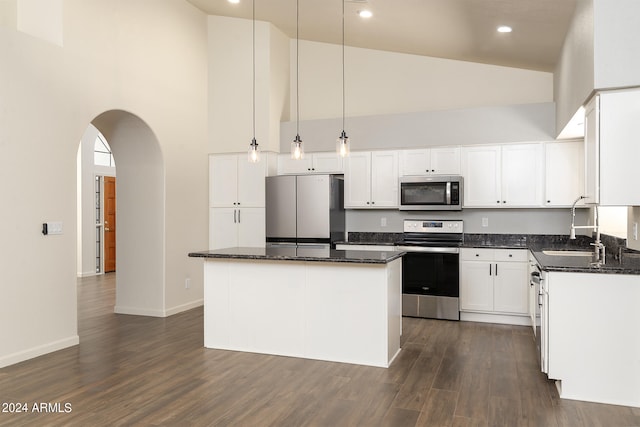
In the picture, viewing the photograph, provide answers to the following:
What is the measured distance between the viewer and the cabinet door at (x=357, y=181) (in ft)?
21.0

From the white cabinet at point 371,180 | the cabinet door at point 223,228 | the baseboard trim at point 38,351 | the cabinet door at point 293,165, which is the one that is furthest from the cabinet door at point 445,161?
the baseboard trim at point 38,351

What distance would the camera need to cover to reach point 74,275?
15.5 feet

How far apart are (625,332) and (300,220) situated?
3901 mm

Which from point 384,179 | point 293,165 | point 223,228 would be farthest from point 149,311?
point 384,179

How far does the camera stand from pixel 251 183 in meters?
6.68

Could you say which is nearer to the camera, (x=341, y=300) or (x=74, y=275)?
(x=341, y=300)

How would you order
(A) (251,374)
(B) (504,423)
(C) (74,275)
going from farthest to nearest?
(C) (74,275) < (A) (251,374) < (B) (504,423)

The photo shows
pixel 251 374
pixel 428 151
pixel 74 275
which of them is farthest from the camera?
pixel 428 151

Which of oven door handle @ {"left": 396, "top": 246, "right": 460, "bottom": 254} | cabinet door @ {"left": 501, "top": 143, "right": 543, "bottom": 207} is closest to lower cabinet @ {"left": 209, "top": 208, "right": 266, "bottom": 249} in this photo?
oven door handle @ {"left": 396, "top": 246, "right": 460, "bottom": 254}

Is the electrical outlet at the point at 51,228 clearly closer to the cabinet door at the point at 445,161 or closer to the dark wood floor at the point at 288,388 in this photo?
the dark wood floor at the point at 288,388

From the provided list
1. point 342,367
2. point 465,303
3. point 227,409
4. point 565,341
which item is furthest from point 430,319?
point 227,409

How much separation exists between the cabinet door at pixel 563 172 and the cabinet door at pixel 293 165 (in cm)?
299

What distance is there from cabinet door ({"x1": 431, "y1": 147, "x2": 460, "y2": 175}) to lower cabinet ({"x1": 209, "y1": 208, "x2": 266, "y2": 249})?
235 cm

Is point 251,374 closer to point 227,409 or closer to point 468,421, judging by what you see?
point 227,409
